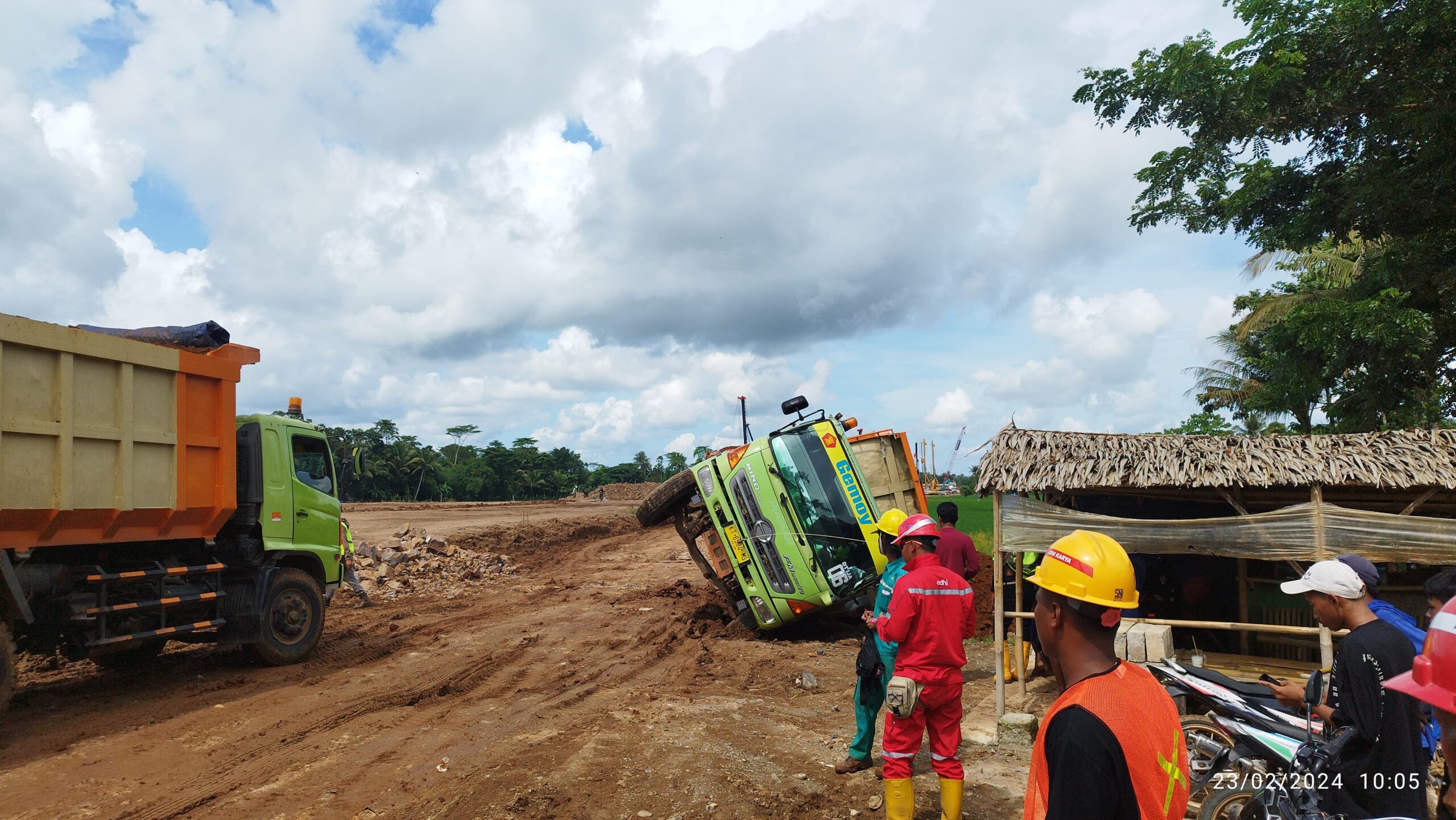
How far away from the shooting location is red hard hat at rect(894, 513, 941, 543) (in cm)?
480

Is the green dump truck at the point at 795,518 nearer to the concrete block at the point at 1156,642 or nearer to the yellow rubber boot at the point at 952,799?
the concrete block at the point at 1156,642

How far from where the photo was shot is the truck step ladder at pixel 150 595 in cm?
677

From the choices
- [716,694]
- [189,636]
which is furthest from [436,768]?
[189,636]

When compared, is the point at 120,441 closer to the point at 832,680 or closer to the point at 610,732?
the point at 610,732

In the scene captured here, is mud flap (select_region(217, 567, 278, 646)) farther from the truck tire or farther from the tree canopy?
the tree canopy

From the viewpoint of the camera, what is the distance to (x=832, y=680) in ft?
27.9

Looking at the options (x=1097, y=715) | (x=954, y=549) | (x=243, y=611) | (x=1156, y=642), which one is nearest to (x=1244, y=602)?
(x=1156, y=642)

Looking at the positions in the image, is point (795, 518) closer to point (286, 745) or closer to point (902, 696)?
point (902, 696)

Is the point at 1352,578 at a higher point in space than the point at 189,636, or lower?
higher

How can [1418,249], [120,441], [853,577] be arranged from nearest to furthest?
[120,441], [853,577], [1418,249]

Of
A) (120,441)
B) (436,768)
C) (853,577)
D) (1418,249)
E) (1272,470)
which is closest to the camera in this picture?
(436,768)

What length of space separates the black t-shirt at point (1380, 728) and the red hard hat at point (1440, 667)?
155cm

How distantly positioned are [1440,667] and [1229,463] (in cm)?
523

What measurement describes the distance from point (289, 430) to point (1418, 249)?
13.9m
